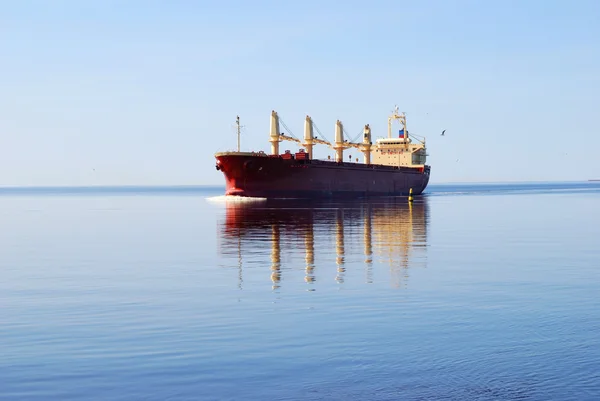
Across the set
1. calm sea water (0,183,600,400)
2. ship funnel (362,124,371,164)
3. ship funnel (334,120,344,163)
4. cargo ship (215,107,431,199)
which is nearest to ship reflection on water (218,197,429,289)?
calm sea water (0,183,600,400)

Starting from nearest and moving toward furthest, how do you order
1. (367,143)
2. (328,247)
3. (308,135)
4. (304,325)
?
(304,325) → (328,247) → (308,135) → (367,143)

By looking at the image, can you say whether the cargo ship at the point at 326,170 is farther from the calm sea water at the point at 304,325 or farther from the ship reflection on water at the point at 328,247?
the calm sea water at the point at 304,325

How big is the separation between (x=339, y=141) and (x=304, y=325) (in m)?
116

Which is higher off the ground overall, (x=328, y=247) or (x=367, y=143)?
(x=367, y=143)

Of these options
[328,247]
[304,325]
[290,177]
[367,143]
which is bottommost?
[328,247]

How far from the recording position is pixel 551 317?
1588 centimetres

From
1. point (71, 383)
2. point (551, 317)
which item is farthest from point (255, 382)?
point (551, 317)

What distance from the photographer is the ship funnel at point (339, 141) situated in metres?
130

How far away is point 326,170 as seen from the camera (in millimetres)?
108062

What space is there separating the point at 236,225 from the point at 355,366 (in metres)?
40.1

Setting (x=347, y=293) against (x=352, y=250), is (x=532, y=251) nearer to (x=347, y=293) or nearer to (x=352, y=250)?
(x=352, y=250)

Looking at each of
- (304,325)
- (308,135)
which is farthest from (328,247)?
(308,135)

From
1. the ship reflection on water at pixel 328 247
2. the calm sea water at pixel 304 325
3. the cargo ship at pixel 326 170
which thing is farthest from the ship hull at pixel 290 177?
the calm sea water at pixel 304 325

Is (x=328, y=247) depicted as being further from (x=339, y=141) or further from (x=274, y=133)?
(x=339, y=141)
